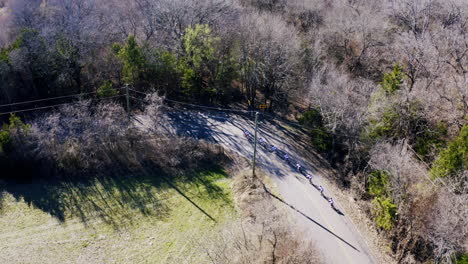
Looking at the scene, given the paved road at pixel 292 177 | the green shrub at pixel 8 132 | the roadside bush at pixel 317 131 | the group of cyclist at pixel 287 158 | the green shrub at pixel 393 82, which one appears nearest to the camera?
the paved road at pixel 292 177

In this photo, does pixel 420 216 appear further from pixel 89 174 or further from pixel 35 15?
pixel 35 15

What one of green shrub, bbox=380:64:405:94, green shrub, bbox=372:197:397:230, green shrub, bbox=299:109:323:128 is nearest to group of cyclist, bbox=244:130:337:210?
green shrub, bbox=372:197:397:230

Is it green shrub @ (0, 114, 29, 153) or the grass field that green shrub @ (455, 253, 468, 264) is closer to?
the grass field

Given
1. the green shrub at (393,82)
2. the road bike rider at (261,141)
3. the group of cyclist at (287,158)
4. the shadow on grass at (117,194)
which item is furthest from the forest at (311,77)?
the road bike rider at (261,141)

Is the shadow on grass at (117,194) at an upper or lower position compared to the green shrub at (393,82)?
lower

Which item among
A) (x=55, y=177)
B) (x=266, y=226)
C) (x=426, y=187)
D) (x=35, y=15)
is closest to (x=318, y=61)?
(x=426, y=187)

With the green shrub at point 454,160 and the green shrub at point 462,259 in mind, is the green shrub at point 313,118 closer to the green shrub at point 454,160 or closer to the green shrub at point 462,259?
the green shrub at point 454,160

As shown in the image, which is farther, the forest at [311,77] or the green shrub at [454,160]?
the forest at [311,77]
